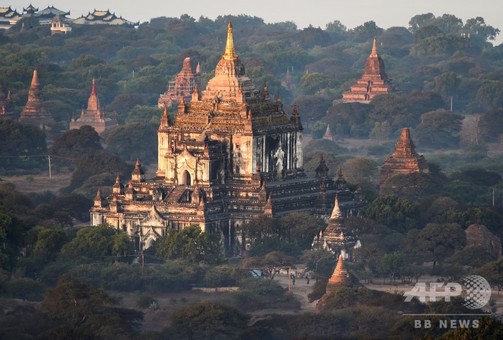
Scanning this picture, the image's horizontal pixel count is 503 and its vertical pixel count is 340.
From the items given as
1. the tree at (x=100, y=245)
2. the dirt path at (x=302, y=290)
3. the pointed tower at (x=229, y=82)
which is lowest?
the dirt path at (x=302, y=290)

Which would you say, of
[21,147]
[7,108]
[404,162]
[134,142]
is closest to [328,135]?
[7,108]

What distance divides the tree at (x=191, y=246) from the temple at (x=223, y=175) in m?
1.91

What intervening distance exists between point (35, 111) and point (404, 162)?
134 ft

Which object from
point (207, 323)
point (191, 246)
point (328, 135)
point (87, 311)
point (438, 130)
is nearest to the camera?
point (87, 311)

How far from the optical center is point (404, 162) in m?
154

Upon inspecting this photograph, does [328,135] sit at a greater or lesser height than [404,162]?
lesser

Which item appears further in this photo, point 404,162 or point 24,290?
point 404,162

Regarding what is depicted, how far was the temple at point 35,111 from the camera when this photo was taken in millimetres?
187250

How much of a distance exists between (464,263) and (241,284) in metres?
9.83

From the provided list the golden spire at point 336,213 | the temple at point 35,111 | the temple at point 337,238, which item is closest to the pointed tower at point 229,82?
the golden spire at point 336,213

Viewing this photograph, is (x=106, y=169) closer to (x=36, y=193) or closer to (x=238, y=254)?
(x=36, y=193)

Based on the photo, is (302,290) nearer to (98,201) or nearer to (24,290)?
(24,290)

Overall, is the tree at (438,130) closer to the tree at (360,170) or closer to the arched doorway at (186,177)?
the tree at (360,170)

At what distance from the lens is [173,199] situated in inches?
5103
